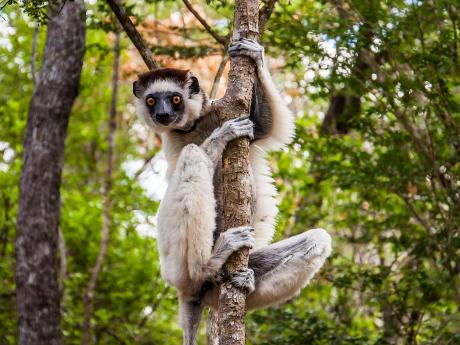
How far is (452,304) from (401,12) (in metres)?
3.19

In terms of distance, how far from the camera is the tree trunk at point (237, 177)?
3611mm

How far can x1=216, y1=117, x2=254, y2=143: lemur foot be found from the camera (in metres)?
4.34

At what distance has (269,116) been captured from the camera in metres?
5.26

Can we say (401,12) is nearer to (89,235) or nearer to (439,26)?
(439,26)

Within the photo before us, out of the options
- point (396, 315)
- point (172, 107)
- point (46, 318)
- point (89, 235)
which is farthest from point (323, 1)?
point (89, 235)

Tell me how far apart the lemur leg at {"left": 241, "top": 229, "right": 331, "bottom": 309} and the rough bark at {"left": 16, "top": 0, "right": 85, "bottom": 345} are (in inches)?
129

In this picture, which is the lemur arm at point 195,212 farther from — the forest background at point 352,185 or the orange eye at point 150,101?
the forest background at point 352,185

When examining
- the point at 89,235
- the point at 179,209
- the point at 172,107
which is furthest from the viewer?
the point at 89,235

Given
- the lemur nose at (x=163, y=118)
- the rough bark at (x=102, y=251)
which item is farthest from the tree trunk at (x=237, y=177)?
the rough bark at (x=102, y=251)

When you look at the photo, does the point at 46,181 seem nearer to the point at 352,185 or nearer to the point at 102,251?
the point at 102,251

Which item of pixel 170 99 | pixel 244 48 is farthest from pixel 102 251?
pixel 244 48

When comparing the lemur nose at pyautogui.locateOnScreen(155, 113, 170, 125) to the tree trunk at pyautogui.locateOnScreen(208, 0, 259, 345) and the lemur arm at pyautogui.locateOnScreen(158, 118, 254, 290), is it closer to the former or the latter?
the lemur arm at pyautogui.locateOnScreen(158, 118, 254, 290)

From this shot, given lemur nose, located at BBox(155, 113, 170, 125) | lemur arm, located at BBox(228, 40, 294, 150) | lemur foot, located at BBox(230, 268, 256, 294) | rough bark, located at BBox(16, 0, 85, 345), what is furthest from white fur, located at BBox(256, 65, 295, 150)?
rough bark, located at BBox(16, 0, 85, 345)

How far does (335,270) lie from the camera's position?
7914 mm
